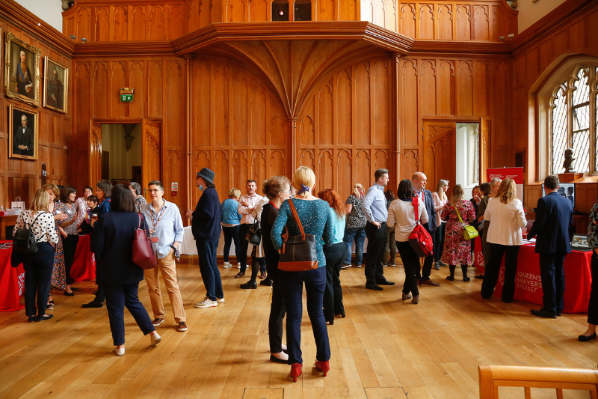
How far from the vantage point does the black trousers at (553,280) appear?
14.7 ft

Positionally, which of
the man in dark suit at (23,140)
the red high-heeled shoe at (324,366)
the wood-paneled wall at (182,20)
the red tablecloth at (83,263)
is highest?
the wood-paneled wall at (182,20)

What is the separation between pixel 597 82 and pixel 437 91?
2.98 m

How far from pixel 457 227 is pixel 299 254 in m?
4.06

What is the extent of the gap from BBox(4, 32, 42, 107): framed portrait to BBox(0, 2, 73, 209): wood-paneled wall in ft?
0.31

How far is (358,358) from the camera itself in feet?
11.2

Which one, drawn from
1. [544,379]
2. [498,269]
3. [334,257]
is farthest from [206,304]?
[544,379]

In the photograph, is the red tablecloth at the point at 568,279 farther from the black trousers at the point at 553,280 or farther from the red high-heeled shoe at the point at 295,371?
the red high-heeled shoe at the point at 295,371

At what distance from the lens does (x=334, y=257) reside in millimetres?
4191

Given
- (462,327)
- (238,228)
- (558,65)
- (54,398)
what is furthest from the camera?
(558,65)

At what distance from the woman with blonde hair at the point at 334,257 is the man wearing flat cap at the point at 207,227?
1325 millimetres

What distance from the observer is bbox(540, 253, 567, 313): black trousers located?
448cm

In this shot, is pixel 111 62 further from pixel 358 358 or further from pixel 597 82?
pixel 597 82

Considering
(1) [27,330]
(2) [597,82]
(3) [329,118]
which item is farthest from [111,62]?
(2) [597,82]

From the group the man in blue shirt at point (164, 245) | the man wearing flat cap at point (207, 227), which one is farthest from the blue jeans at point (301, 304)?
the man wearing flat cap at point (207, 227)
